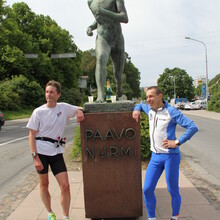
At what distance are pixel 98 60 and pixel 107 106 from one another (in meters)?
0.92

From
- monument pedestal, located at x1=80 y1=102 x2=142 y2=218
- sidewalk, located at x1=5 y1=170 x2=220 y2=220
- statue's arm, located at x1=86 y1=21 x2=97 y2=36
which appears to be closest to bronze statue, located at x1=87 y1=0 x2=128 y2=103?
statue's arm, located at x1=86 y1=21 x2=97 y2=36

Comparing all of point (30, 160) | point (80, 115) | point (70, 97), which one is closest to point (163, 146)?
point (80, 115)

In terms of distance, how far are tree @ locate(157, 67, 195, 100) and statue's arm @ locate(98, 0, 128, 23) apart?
74.3 m

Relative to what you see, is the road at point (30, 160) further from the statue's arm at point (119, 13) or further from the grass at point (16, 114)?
the grass at point (16, 114)

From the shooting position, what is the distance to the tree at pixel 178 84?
77562 mm

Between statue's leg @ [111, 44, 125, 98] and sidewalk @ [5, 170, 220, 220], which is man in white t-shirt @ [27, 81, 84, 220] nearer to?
sidewalk @ [5, 170, 220, 220]

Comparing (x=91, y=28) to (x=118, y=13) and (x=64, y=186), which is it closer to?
(x=118, y=13)

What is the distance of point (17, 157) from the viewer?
839 cm

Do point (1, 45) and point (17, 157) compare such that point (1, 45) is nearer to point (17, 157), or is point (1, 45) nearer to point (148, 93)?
point (17, 157)

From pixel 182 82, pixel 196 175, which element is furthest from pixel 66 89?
pixel 182 82

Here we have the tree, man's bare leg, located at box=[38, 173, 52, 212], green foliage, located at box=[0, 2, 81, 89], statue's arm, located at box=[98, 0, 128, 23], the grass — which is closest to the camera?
man's bare leg, located at box=[38, 173, 52, 212]

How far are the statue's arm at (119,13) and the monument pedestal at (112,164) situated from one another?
1.63m

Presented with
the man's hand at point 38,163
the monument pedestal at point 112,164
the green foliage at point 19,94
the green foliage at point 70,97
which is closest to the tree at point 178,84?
the green foliage at point 70,97

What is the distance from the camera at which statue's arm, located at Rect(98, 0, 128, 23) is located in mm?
4103
